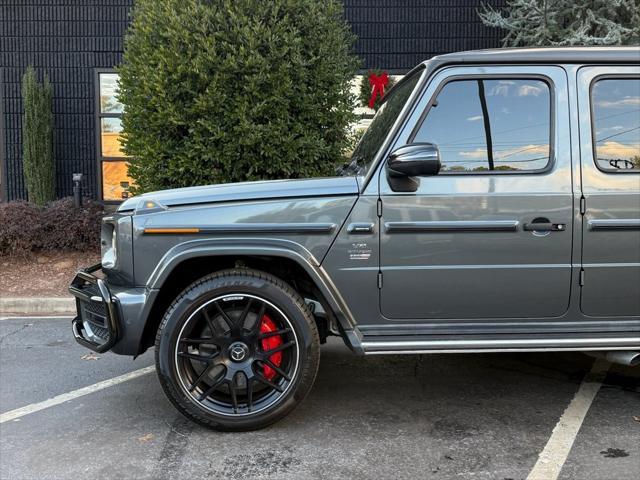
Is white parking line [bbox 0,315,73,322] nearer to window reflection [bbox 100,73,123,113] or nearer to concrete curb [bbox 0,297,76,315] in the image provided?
concrete curb [bbox 0,297,76,315]

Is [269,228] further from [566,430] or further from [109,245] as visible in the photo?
[566,430]

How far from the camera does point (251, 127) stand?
6406 millimetres

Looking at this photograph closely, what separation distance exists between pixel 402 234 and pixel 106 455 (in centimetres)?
198

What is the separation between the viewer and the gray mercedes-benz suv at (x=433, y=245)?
3299 millimetres

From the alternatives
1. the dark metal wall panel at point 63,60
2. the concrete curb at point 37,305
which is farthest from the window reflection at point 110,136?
the concrete curb at point 37,305

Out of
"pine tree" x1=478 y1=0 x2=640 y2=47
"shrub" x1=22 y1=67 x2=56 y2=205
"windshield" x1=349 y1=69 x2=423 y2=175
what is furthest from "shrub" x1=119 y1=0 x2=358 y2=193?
"shrub" x1=22 y1=67 x2=56 y2=205

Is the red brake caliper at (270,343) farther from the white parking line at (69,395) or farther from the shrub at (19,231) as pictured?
the shrub at (19,231)

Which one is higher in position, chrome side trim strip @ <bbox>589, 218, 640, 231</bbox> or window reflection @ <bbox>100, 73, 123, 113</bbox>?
window reflection @ <bbox>100, 73, 123, 113</bbox>

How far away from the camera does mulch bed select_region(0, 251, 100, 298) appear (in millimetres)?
7062

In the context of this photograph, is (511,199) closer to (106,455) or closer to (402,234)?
(402,234)

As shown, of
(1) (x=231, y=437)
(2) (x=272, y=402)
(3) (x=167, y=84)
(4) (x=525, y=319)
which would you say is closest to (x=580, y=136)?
(4) (x=525, y=319)

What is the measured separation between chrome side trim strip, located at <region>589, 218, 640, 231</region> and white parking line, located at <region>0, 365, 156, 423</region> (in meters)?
3.25

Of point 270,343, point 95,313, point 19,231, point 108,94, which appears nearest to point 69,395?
point 95,313

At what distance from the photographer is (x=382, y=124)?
3807mm
